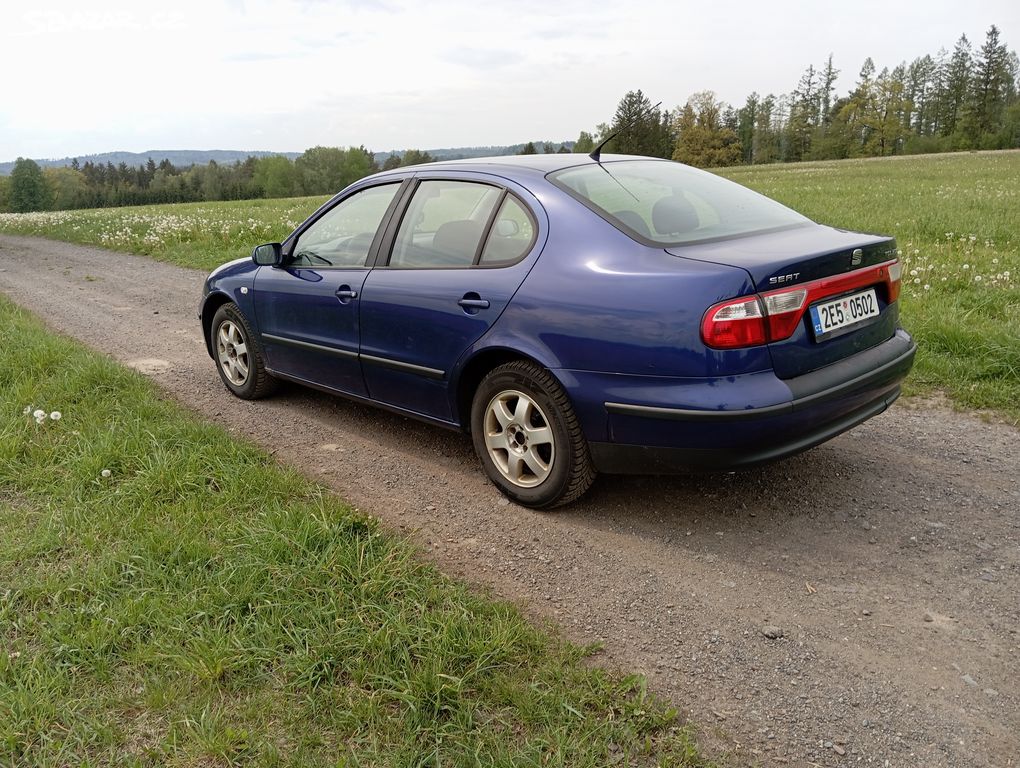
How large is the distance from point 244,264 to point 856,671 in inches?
177

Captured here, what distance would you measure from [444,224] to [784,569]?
2308mm

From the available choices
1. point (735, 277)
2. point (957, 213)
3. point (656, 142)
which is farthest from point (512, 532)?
point (656, 142)

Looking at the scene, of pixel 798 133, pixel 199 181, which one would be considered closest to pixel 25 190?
pixel 199 181

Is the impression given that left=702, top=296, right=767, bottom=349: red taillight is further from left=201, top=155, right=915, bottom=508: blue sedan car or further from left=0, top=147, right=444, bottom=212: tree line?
left=0, top=147, right=444, bottom=212: tree line

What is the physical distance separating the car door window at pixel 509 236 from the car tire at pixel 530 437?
1.68 feet

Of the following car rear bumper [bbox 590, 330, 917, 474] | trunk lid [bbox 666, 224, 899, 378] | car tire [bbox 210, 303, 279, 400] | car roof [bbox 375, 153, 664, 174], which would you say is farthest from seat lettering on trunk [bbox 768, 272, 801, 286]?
car tire [bbox 210, 303, 279, 400]

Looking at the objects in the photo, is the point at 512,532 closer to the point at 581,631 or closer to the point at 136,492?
the point at 581,631

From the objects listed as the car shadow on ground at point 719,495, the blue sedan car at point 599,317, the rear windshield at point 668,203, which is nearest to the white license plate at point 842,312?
the blue sedan car at point 599,317

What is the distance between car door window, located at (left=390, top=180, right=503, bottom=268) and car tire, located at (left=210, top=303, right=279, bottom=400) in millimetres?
1683

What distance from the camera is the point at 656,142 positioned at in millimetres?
57000

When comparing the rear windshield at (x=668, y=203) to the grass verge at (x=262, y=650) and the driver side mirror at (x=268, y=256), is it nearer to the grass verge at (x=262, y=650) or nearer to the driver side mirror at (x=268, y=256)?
the grass verge at (x=262, y=650)

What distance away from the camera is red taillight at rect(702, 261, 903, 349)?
2.87m

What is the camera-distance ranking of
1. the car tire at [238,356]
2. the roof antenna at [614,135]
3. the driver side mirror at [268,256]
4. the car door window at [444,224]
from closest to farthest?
the car door window at [444,224] < the roof antenna at [614,135] < the driver side mirror at [268,256] < the car tire at [238,356]

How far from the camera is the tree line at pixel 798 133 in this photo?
76.3 m
